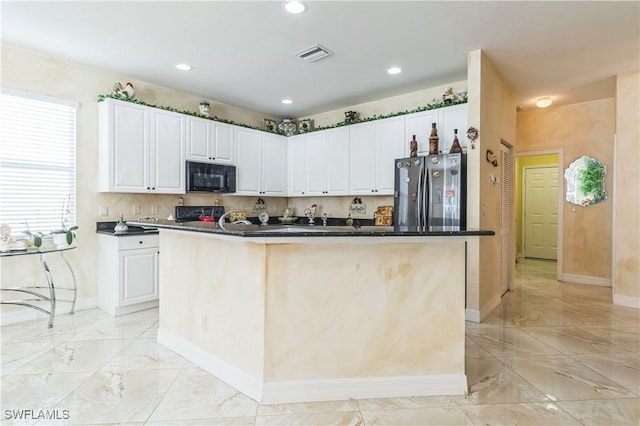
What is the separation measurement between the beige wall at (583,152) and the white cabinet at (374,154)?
9.56 ft

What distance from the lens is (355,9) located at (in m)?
2.76

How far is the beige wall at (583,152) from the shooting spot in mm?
5324

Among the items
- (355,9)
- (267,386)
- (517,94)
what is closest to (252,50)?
(355,9)

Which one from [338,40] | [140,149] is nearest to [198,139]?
[140,149]

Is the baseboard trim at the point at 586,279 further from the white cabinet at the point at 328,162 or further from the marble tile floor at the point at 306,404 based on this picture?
the white cabinet at the point at 328,162

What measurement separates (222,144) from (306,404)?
389cm

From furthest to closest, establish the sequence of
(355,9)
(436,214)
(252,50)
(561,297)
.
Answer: (561,297) → (436,214) → (252,50) → (355,9)

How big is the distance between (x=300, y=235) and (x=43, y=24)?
3.11 meters

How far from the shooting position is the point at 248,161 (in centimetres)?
542

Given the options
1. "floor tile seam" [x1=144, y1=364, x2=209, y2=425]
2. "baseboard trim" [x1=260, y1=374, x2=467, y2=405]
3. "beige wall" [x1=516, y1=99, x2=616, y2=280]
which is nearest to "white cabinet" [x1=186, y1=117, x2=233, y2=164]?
"floor tile seam" [x1=144, y1=364, x2=209, y2=425]

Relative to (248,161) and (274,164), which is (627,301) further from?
(248,161)

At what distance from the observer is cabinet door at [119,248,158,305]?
381 centimetres

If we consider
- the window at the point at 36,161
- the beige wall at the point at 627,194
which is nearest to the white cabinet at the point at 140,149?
the window at the point at 36,161

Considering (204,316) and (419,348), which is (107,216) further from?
(419,348)
